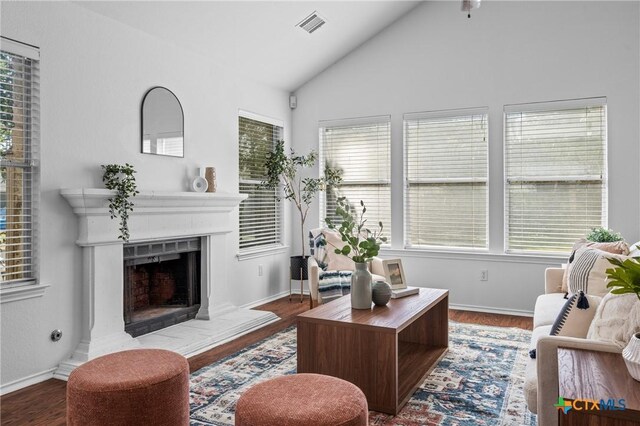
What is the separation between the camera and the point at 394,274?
3.51 meters

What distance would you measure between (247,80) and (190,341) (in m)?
2.89

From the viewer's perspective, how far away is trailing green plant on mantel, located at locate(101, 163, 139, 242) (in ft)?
11.4

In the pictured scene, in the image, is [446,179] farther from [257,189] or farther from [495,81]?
[257,189]

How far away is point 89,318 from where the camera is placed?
3406 mm

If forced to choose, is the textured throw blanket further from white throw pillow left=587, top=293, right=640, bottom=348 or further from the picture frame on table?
white throw pillow left=587, top=293, right=640, bottom=348

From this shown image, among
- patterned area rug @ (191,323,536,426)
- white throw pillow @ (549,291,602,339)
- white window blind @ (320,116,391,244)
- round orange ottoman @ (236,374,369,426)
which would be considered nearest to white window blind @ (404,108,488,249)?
white window blind @ (320,116,391,244)

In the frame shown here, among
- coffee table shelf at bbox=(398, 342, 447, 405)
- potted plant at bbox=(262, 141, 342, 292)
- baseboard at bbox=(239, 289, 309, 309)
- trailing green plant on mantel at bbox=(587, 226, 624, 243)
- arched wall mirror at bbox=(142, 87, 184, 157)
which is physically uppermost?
arched wall mirror at bbox=(142, 87, 184, 157)

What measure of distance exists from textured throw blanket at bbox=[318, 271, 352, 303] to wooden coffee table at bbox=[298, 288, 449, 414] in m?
1.04

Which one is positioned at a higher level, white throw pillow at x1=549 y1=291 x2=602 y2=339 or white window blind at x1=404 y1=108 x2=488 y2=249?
white window blind at x1=404 y1=108 x2=488 y2=249

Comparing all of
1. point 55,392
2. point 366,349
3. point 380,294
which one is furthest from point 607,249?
point 55,392

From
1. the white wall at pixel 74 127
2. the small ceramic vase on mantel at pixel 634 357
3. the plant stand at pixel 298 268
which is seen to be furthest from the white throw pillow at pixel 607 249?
the white wall at pixel 74 127

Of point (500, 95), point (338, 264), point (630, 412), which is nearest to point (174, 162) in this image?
point (338, 264)

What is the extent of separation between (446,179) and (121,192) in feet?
11.1

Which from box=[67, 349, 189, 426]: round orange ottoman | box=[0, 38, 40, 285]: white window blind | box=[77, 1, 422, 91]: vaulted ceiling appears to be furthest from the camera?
box=[77, 1, 422, 91]: vaulted ceiling
